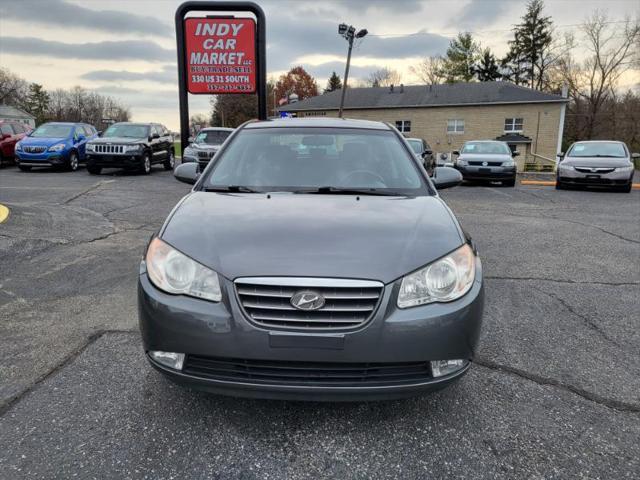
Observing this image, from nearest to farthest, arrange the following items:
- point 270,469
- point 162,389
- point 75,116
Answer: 1. point 270,469
2. point 162,389
3. point 75,116

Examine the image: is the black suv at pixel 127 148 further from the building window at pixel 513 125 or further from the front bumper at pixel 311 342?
the building window at pixel 513 125

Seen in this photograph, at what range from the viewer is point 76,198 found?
10594mm

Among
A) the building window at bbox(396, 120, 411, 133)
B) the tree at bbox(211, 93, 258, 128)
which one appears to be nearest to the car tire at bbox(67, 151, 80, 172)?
the building window at bbox(396, 120, 411, 133)

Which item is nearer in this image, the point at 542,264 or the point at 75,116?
the point at 542,264

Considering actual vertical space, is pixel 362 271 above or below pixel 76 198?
above

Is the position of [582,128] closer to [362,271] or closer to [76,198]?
[76,198]

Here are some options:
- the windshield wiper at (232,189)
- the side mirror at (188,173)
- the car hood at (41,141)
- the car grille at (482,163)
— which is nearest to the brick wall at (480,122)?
the car grille at (482,163)

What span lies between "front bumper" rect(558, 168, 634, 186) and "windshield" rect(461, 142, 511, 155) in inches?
92.3

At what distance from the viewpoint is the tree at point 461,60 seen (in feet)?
202

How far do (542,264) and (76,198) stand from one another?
946 centimetres

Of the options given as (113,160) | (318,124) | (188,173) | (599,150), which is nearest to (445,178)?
(318,124)

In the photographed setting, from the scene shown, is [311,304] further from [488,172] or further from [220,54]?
[488,172]

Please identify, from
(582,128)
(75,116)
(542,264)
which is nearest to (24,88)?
(75,116)

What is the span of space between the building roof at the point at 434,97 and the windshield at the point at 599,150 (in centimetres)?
2689
